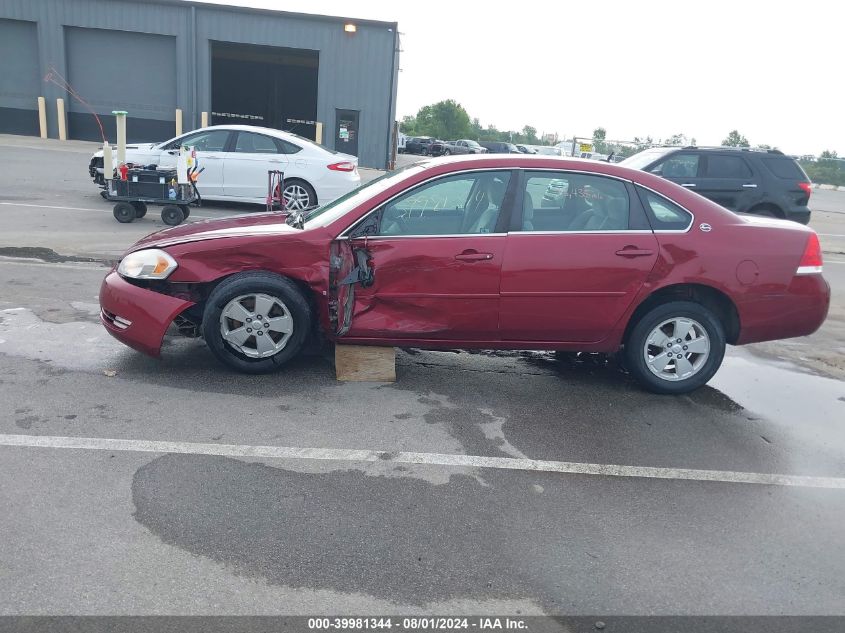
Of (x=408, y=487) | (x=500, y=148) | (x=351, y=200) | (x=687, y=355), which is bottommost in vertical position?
(x=408, y=487)

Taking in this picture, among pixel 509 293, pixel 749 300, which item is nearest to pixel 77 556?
pixel 509 293

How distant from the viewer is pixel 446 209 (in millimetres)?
5266

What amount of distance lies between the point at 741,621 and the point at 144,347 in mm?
3979

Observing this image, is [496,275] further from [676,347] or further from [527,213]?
[676,347]

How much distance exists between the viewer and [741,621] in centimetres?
301

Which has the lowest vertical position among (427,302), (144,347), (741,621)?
(741,621)

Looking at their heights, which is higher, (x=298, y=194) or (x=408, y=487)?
(x=298, y=194)

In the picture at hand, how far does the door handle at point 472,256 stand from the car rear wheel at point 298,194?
27.1 ft

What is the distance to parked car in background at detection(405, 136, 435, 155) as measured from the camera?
4700 cm

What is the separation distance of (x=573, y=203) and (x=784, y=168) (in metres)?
8.91

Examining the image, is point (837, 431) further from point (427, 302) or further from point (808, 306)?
point (427, 302)

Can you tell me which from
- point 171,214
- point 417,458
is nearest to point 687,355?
point 417,458

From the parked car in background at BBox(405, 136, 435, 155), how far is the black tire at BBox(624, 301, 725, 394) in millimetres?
42877

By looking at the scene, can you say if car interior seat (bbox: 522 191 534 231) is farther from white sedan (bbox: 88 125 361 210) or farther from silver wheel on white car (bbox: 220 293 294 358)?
white sedan (bbox: 88 125 361 210)
